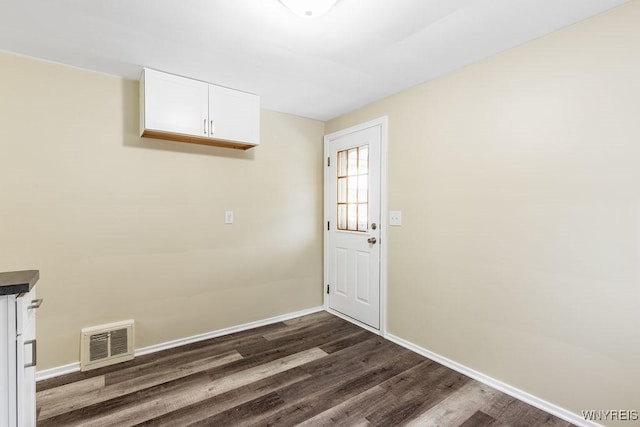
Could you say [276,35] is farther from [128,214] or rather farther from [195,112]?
[128,214]

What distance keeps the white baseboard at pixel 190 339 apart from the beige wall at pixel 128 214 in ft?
0.17

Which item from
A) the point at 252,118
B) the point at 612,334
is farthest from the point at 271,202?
the point at 612,334

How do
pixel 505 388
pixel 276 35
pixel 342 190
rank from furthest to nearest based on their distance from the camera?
pixel 342 190 → pixel 505 388 → pixel 276 35

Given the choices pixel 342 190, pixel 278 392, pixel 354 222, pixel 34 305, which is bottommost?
pixel 278 392

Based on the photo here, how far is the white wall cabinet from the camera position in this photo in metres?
2.32

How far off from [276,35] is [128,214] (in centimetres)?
185

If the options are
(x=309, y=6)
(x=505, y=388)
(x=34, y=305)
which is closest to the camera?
(x=34, y=305)

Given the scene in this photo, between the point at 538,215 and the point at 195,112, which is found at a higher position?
the point at 195,112

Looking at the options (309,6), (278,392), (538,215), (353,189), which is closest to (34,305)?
(278,392)

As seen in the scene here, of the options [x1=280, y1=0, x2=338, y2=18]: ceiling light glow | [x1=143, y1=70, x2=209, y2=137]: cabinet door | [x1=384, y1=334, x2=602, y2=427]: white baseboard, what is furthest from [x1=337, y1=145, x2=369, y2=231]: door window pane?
[x1=280, y1=0, x2=338, y2=18]: ceiling light glow

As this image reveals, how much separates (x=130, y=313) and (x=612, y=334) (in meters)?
3.34

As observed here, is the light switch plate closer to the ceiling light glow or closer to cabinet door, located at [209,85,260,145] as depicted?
cabinet door, located at [209,85,260,145]

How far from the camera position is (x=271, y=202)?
10.8 ft

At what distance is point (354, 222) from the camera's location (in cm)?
330
